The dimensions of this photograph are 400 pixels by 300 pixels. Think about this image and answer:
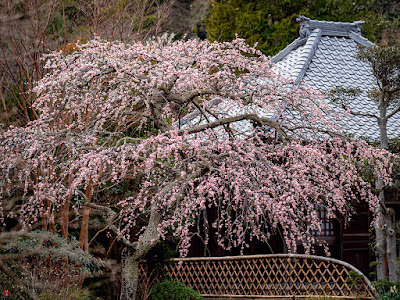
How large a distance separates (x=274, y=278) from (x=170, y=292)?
6.76 ft

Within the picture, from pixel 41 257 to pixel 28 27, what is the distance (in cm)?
469

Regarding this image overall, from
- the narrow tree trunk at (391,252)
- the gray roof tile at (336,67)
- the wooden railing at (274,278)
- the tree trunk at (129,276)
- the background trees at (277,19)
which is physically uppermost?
the background trees at (277,19)

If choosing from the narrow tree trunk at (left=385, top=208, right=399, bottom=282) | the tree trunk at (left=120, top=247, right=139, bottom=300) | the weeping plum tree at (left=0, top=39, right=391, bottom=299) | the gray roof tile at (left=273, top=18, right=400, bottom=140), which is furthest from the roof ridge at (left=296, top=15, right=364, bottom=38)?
the tree trunk at (left=120, top=247, right=139, bottom=300)

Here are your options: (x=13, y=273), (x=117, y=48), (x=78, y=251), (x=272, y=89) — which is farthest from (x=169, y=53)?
(x=13, y=273)

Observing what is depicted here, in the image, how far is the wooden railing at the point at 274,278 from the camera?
7.87m

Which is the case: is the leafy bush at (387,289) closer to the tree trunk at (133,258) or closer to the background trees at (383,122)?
the background trees at (383,122)

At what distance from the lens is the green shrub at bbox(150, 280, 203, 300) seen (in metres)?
7.95

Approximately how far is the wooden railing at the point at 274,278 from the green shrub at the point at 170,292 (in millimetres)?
607

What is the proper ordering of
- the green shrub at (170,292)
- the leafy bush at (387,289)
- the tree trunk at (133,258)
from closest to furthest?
1. the tree trunk at (133,258)
2. the leafy bush at (387,289)
3. the green shrub at (170,292)

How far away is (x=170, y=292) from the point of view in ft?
26.4

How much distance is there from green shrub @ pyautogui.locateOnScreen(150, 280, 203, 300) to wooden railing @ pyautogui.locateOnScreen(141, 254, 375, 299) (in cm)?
61

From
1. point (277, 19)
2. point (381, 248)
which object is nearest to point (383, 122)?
point (381, 248)

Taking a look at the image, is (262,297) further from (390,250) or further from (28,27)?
(28,27)

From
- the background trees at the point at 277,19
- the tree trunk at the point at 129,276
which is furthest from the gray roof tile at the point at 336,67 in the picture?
the tree trunk at the point at 129,276
